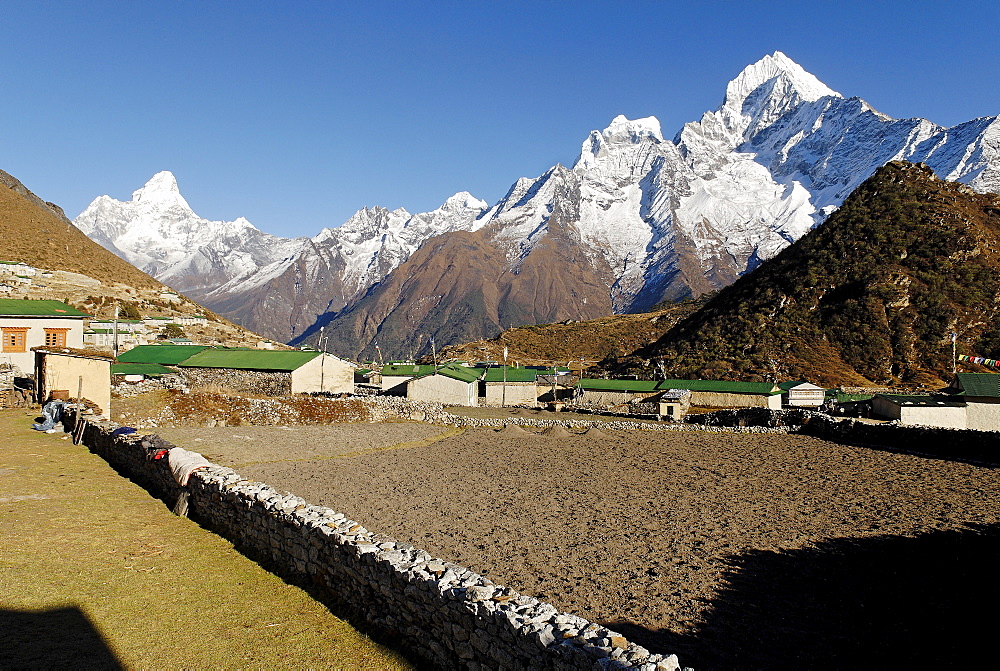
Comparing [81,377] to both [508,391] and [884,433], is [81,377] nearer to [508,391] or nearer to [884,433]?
[884,433]

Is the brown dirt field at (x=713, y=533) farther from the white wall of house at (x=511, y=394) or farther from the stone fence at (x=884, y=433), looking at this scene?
the white wall of house at (x=511, y=394)

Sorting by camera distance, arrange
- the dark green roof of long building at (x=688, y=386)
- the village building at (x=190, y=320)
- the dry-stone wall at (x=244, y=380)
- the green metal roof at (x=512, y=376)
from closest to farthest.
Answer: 1. the dry-stone wall at (x=244, y=380)
2. the dark green roof of long building at (x=688, y=386)
3. the green metal roof at (x=512, y=376)
4. the village building at (x=190, y=320)

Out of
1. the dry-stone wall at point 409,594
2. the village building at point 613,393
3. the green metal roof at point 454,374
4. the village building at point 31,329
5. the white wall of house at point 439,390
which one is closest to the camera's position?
the dry-stone wall at point 409,594

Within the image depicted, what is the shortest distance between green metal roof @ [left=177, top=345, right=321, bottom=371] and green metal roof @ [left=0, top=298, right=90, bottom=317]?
7864 millimetres

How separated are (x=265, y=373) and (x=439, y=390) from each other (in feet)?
48.2

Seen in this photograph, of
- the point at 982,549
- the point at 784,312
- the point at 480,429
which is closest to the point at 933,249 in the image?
the point at 784,312

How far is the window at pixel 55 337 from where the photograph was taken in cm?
4066

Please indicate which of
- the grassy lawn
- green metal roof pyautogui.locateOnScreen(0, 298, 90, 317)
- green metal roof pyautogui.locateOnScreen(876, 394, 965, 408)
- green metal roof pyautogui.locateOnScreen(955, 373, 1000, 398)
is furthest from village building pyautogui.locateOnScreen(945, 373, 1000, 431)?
green metal roof pyautogui.locateOnScreen(0, 298, 90, 317)

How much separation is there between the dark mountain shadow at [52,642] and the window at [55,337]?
1525 inches

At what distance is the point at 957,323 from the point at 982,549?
53.4 meters

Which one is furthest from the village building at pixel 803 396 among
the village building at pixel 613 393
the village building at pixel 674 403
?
the village building at pixel 613 393

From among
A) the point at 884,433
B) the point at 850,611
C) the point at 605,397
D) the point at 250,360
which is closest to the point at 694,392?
the point at 605,397

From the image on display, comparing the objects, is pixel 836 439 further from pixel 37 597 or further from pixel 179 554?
pixel 37 597

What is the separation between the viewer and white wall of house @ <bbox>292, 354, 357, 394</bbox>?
4553 centimetres
